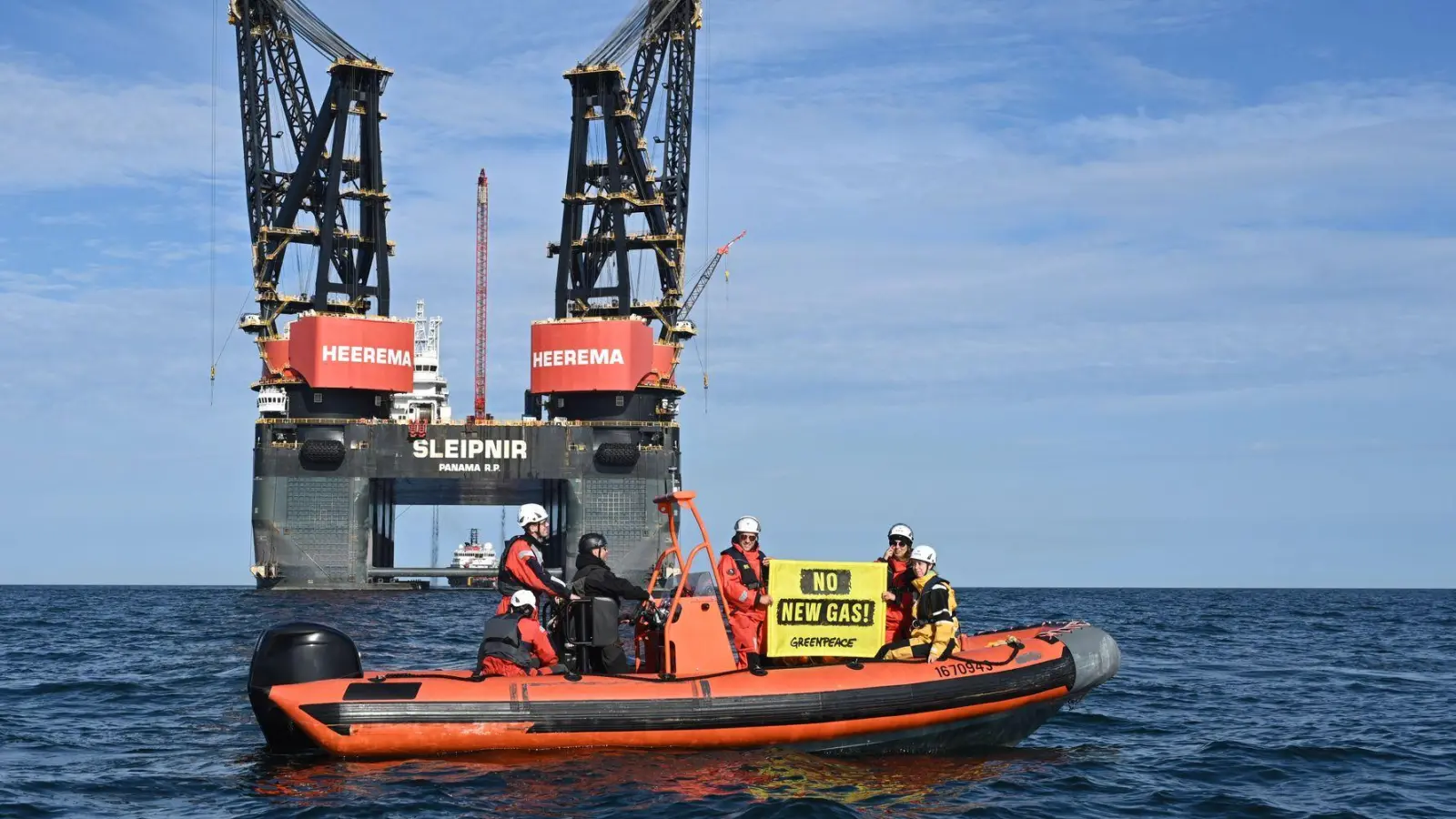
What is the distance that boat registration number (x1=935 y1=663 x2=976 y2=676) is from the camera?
45.1 feet

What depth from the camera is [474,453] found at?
58250mm

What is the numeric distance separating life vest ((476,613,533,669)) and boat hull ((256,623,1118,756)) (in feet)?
1.31

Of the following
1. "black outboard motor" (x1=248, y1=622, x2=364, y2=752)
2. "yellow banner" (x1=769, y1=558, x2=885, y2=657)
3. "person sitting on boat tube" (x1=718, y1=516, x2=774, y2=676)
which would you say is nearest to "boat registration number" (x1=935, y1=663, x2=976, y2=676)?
"yellow banner" (x1=769, y1=558, x2=885, y2=657)

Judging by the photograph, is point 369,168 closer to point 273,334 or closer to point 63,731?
point 273,334

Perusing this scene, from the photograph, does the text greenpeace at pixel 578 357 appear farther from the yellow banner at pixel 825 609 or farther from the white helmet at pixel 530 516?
the yellow banner at pixel 825 609

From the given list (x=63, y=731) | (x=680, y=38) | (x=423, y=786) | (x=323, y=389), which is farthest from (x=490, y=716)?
(x=680, y=38)

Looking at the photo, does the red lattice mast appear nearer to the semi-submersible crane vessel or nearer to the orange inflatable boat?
the semi-submersible crane vessel

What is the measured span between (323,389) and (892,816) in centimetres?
4982

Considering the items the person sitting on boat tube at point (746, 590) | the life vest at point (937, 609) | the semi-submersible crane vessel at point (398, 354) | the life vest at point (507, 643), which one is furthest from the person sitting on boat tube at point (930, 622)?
the semi-submersible crane vessel at point (398, 354)

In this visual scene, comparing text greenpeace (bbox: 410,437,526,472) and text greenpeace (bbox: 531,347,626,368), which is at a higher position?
text greenpeace (bbox: 531,347,626,368)

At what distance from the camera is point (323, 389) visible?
190ft

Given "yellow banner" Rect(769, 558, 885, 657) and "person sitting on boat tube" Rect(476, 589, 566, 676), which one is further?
"yellow banner" Rect(769, 558, 885, 657)

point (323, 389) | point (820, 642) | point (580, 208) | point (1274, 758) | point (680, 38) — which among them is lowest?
point (1274, 758)

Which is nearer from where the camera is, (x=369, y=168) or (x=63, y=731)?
(x=63, y=731)
